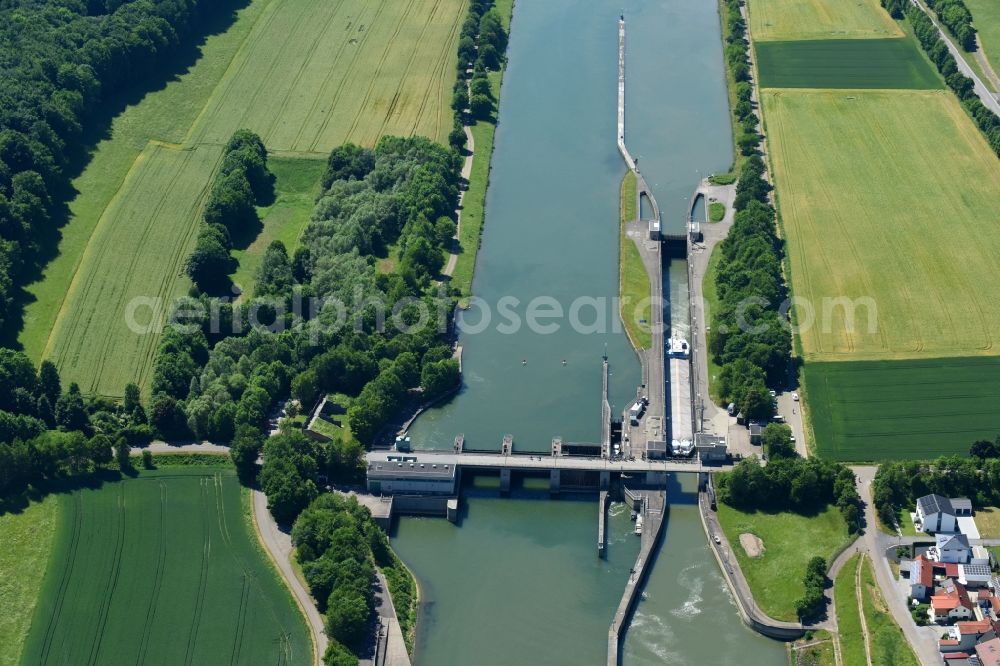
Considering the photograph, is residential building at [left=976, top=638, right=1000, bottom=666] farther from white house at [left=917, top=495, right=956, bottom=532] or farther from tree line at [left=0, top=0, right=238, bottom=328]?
tree line at [left=0, top=0, right=238, bottom=328]

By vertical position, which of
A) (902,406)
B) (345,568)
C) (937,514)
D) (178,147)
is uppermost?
(178,147)

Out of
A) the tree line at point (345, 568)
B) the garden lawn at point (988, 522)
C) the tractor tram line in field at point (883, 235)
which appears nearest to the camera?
the tree line at point (345, 568)

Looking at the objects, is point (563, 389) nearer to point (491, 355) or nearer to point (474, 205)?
point (491, 355)

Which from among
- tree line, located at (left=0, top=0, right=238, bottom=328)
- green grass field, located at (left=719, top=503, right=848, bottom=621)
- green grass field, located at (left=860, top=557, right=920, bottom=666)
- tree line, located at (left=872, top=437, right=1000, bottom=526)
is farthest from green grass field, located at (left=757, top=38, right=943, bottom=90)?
green grass field, located at (left=860, top=557, right=920, bottom=666)

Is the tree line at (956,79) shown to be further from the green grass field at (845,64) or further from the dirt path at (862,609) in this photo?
the dirt path at (862,609)

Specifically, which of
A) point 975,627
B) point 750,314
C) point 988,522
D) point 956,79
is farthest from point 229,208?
point 956,79

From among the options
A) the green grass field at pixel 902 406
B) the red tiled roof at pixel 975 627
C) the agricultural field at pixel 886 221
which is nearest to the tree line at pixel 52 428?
the green grass field at pixel 902 406
